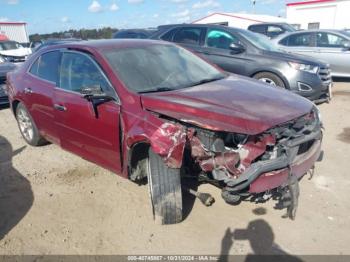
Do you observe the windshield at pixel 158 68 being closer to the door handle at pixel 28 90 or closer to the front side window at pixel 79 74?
the front side window at pixel 79 74

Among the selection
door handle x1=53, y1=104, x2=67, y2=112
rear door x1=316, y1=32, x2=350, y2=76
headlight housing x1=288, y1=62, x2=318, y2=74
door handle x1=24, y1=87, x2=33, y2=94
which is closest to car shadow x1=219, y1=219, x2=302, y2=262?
door handle x1=53, y1=104, x2=67, y2=112

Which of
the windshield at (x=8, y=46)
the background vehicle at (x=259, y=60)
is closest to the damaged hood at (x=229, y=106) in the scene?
the background vehicle at (x=259, y=60)

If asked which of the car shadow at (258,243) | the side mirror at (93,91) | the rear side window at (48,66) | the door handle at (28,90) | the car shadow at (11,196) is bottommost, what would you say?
the car shadow at (258,243)

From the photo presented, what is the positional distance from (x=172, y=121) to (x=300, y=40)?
28.0 ft

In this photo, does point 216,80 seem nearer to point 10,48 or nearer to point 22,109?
point 22,109

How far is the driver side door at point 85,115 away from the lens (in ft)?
11.6

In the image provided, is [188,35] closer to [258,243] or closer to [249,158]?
[249,158]

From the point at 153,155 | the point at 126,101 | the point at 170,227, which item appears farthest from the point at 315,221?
the point at 126,101

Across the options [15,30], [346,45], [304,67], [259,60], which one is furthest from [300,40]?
[15,30]

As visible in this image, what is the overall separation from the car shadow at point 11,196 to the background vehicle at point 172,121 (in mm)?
736

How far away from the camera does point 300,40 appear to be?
10.3 meters

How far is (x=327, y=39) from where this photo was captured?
10070 millimetres

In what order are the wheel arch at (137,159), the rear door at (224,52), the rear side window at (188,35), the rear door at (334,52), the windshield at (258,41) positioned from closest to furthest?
the wheel arch at (137,159)
the rear door at (224,52)
the windshield at (258,41)
the rear side window at (188,35)
the rear door at (334,52)

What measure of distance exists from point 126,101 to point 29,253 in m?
1.64
